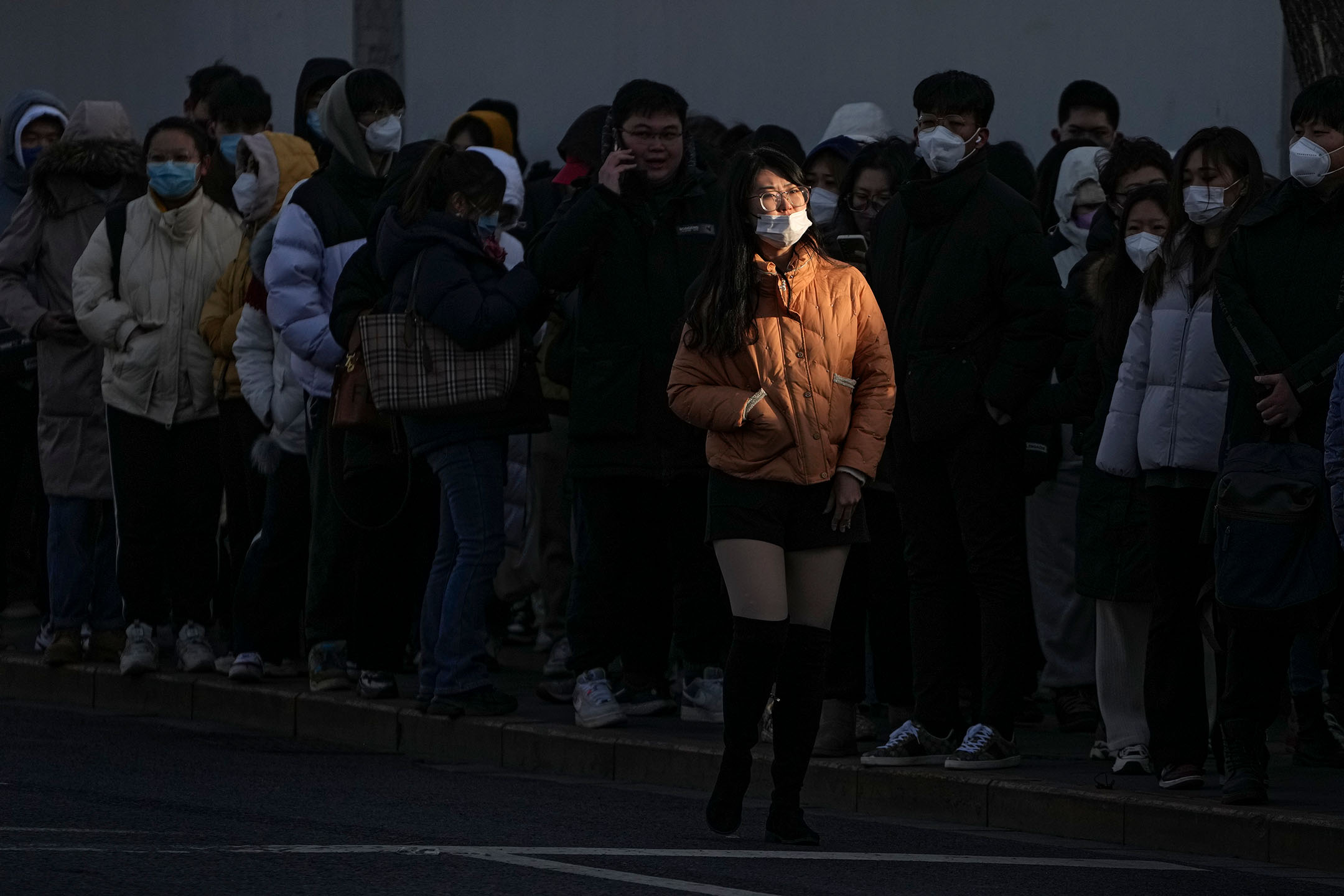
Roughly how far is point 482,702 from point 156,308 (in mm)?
2534

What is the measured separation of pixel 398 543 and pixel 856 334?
3441 millimetres

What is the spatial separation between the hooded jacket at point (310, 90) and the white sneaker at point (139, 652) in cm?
230

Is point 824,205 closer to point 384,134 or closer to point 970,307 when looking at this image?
point 970,307

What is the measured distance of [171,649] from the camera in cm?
1224

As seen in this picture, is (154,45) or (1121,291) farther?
(154,45)

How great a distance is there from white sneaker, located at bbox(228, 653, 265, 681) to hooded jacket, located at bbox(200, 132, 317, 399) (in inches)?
44.0

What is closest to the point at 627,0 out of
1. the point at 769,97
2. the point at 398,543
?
the point at 769,97

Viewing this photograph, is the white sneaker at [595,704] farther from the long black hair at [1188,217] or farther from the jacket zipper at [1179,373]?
the long black hair at [1188,217]

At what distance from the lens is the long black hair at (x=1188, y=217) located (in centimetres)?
850

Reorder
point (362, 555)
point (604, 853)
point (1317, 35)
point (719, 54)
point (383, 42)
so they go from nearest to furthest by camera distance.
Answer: point (604, 853), point (1317, 35), point (362, 555), point (719, 54), point (383, 42)

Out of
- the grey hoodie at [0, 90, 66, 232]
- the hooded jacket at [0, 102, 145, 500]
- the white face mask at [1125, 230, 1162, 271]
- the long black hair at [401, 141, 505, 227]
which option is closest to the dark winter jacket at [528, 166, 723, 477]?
the long black hair at [401, 141, 505, 227]

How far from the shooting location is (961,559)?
9148 mm

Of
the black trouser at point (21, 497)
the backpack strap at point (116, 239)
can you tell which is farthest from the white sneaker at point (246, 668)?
the black trouser at point (21, 497)

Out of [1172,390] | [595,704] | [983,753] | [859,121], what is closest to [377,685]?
[595,704]
